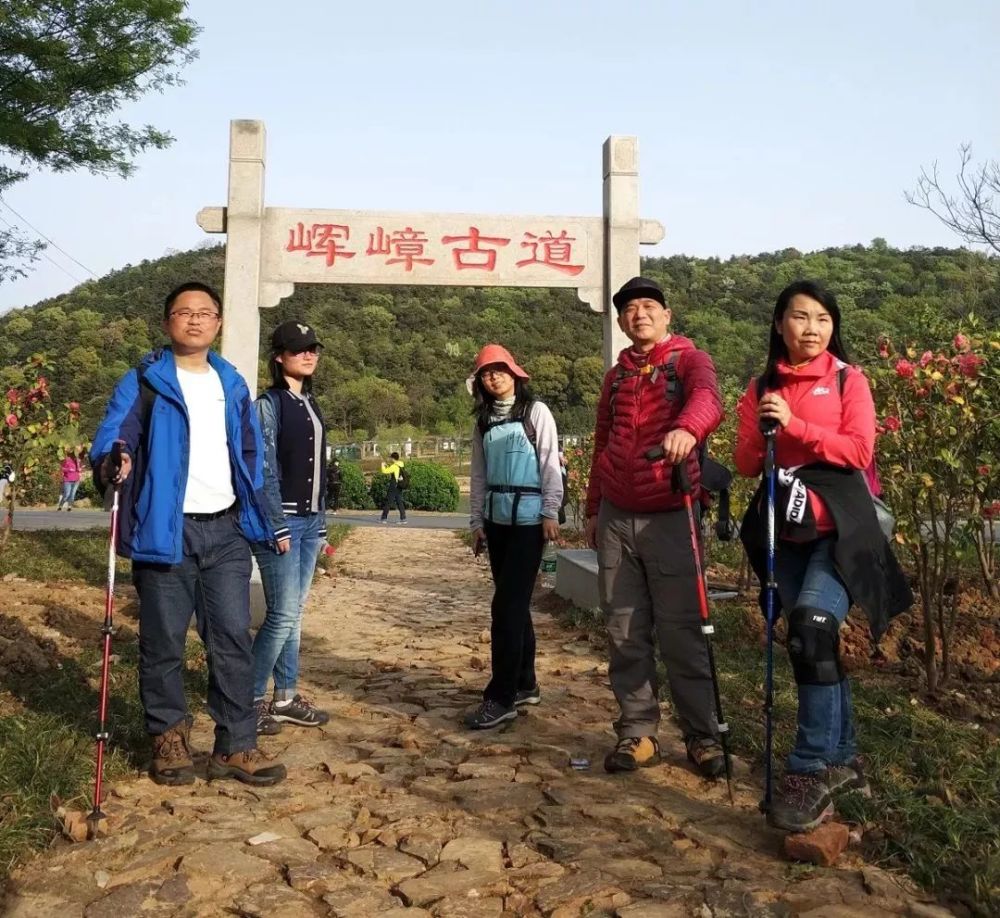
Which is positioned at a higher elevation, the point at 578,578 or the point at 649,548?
the point at 649,548

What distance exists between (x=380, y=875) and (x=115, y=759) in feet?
4.45

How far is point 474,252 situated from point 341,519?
1411 centimetres

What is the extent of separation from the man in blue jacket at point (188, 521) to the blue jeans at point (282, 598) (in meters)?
0.38

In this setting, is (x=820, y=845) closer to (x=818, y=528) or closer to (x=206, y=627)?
(x=818, y=528)

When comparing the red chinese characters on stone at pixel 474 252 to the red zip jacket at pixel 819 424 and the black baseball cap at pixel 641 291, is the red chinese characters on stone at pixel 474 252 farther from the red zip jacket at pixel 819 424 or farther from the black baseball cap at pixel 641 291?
the red zip jacket at pixel 819 424

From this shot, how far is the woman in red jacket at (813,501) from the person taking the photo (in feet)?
9.01

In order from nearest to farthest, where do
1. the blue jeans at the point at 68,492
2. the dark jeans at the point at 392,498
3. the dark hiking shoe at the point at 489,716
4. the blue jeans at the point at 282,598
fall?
the blue jeans at the point at 282,598
the dark hiking shoe at the point at 489,716
the dark jeans at the point at 392,498
the blue jeans at the point at 68,492

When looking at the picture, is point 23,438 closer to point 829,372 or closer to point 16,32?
point 16,32

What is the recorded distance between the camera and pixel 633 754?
345cm

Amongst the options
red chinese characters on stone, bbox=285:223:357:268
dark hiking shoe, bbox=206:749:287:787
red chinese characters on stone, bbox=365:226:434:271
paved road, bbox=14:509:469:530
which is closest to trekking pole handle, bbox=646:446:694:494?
dark hiking shoe, bbox=206:749:287:787

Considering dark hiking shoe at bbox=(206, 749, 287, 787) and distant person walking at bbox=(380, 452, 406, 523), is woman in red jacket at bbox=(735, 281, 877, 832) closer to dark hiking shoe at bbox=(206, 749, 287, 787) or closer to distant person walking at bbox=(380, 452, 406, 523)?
dark hiking shoe at bbox=(206, 749, 287, 787)

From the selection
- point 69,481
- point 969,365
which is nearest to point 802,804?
point 969,365

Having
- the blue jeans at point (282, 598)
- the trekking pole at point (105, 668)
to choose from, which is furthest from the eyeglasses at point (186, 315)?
the blue jeans at point (282, 598)

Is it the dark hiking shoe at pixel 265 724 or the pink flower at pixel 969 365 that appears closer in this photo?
the dark hiking shoe at pixel 265 724
